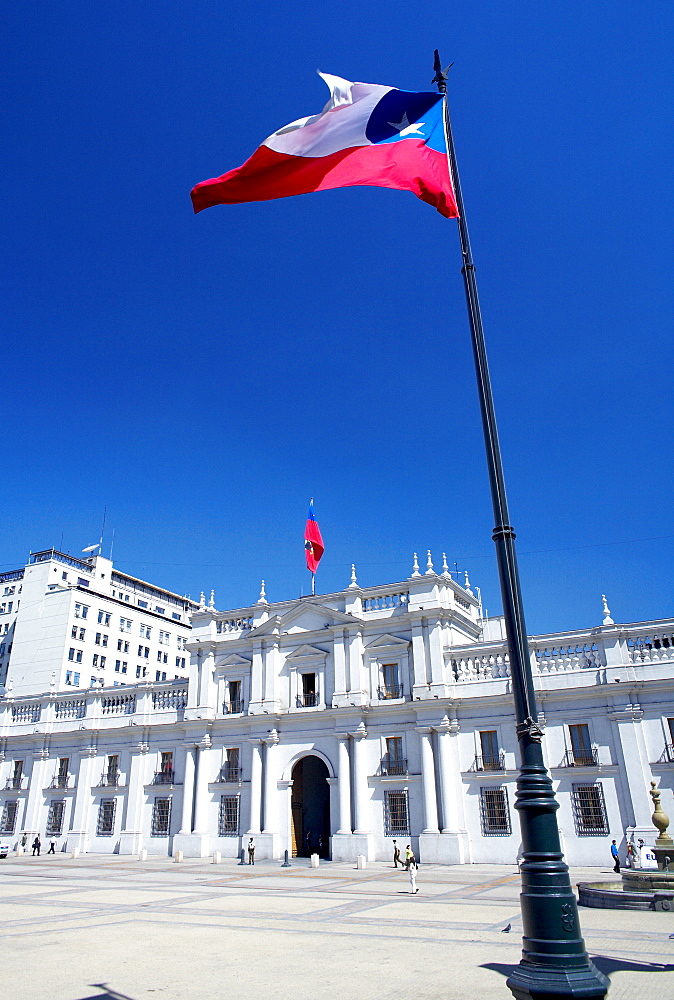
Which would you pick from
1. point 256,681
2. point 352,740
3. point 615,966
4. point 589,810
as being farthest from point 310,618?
point 615,966

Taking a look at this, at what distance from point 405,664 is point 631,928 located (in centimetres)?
2348

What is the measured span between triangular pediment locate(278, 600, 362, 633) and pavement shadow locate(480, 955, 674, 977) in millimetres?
28636

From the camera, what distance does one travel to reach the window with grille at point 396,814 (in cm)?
3591

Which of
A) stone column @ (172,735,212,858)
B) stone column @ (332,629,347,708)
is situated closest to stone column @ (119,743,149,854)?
stone column @ (172,735,212,858)

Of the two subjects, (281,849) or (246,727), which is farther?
(246,727)

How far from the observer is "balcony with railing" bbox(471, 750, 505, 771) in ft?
113

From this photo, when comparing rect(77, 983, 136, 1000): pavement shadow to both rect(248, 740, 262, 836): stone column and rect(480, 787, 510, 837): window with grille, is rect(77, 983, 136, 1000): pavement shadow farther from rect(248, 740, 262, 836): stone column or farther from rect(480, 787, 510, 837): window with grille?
rect(248, 740, 262, 836): stone column

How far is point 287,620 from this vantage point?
43219 millimetres

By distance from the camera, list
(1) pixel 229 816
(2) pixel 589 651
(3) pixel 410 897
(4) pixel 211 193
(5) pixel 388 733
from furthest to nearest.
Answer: (1) pixel 229 816, (5) pixel 388 733, (2) pixel 589 651, (3) pixel 410 897, (4) pixel 211 193

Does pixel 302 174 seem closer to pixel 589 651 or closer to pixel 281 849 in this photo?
pixel 589 651

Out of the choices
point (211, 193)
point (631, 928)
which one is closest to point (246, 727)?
A: point (631, 928)

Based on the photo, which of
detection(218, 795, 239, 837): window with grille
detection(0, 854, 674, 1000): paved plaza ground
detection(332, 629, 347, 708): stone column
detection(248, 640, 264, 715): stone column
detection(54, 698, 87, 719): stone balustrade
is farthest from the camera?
detection(54, 698, 87, 719): stone balustrade

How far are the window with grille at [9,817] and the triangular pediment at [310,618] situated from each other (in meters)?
25.6

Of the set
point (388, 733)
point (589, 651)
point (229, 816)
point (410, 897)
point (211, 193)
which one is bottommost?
point (410, 897)
